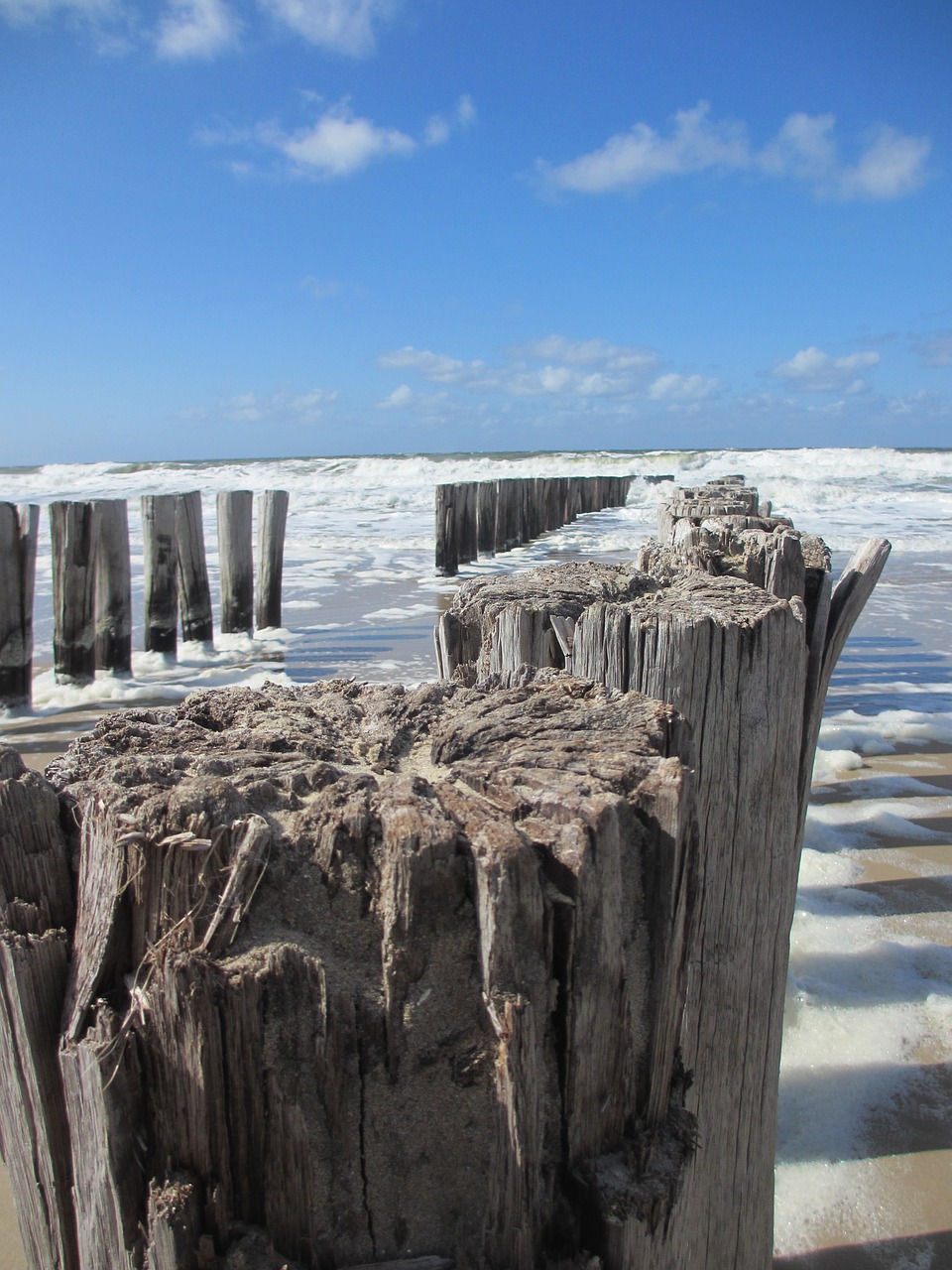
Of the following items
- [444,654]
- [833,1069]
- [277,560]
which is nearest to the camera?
[444,654]

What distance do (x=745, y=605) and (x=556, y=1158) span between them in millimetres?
1081

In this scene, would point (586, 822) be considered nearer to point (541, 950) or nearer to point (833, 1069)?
point (541, 950)

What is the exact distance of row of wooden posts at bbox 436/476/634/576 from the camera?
1383 centimetres

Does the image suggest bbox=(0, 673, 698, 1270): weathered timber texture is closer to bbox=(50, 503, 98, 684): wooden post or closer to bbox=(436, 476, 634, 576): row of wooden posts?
bbox=(50, 503, 98, 684): wooden post

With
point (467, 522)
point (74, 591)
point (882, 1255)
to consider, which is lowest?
point (882, 1255)

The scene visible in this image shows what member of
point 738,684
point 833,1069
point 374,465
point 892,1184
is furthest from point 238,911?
point 374,465

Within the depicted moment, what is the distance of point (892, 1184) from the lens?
2.46 meters

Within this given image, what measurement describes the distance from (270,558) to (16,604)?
127 inches

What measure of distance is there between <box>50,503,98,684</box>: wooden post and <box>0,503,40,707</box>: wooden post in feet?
1.48

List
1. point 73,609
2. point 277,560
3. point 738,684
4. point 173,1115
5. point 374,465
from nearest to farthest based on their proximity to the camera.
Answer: point 173,1115
point 738,684
point 73,609
point 277,560
point 374,465

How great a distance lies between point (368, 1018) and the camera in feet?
3.39

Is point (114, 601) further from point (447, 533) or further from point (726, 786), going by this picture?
point (726, 786)

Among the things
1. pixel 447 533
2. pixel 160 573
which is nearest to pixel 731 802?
pixel 160 573

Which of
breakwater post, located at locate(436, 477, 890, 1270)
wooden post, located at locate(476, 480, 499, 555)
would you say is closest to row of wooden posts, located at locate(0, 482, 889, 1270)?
breakwater post, located at locate(436, 477, 890, 1270)
